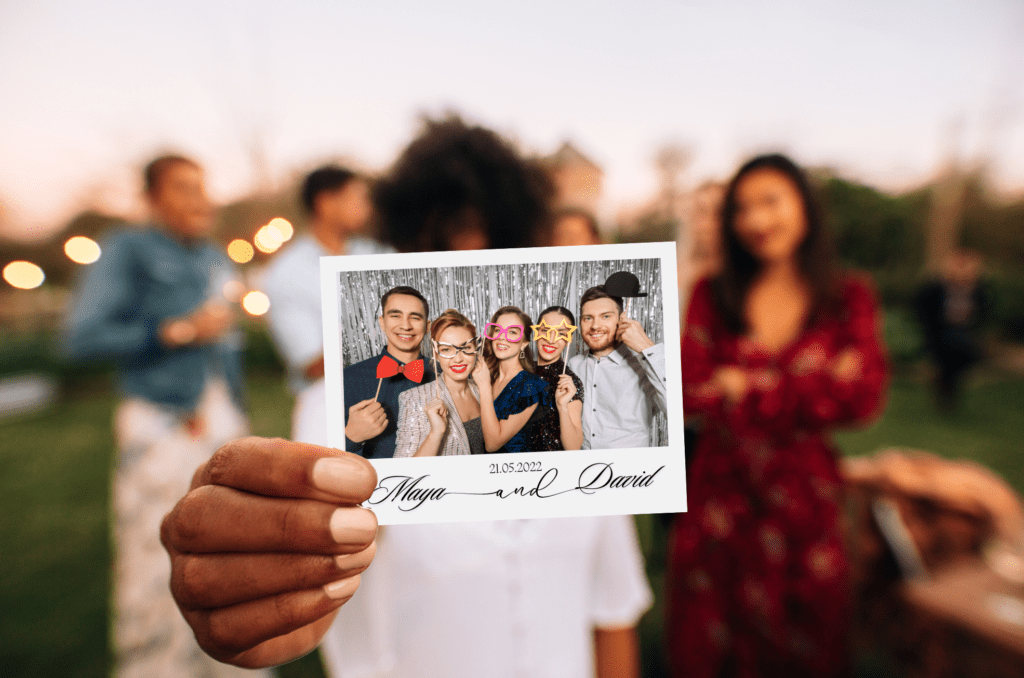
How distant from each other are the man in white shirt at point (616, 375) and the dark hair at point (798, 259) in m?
0.64

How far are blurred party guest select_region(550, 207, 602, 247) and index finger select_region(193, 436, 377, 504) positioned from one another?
89 centimetres

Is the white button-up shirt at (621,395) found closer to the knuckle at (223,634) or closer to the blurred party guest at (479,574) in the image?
the blurred party guest at (479,574)

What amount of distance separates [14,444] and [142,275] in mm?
6250

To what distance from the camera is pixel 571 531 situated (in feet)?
3.01

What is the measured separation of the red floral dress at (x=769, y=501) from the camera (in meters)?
1.10

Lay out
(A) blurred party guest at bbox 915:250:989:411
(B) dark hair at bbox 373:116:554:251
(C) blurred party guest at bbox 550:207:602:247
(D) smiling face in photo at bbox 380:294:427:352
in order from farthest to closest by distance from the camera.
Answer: (A) blurred party guest at bbox 915:250:989:411, (C) blurred party guest at bbox 550:207:602:247, (B) dark hair at bbox 373:116:554:251, (D) smiling face in photo at bbox 380:294:427:352

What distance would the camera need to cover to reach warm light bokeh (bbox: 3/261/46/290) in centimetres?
65

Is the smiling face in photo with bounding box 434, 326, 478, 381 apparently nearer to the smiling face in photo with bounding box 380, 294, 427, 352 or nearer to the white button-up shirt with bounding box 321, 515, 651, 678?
the smiling face in photo with bounding box 380, 294, 427, 352

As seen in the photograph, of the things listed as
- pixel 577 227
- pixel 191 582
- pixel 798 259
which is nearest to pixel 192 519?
pixel 191 582

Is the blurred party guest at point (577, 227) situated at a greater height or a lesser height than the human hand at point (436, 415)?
greater

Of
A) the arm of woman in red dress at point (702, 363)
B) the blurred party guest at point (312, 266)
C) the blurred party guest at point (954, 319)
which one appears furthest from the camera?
the blurred party guest at point (954, 319)

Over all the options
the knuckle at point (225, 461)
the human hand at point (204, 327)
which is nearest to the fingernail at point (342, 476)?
the knuckle at point (225, 461)

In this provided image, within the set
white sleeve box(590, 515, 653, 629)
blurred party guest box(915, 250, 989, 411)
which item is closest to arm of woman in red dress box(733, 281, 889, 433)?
white sleeve box(590, 515, 653, 629)

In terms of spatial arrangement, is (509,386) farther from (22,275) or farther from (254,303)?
(22,275)
